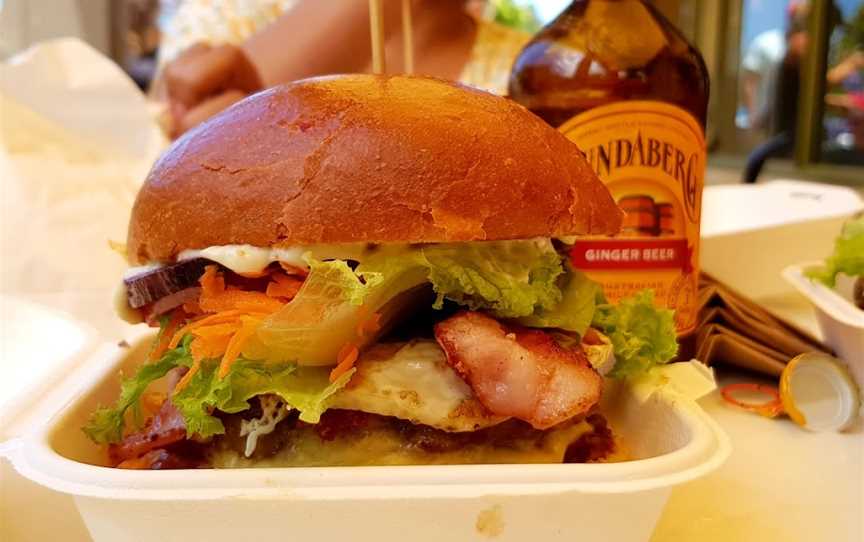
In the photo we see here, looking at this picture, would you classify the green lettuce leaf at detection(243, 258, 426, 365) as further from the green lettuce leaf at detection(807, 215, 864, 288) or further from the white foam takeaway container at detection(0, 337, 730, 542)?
the green lettuce leaf at detection(807, 215, 864, 288)

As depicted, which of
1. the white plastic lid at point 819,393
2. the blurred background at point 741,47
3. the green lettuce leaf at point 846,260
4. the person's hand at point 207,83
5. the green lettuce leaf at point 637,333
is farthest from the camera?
the blurred background at point 741,47

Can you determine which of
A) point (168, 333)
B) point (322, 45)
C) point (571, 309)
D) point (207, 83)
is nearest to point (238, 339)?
point (168, 333)

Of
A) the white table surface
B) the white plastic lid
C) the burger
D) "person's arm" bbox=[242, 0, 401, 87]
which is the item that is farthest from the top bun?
"person's arm" bbox=[242, 0, 401, 87]

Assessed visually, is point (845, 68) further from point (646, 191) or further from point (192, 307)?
point (192, 307)

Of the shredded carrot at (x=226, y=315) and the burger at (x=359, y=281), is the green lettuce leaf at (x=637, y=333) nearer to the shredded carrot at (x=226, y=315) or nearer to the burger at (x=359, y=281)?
the burger at (x=359, y=281)

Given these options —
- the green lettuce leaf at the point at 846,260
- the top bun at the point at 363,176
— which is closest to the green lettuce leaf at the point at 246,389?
the top bun at the point at 363,176

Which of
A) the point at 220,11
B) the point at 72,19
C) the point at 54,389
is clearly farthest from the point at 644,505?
the point at 72,19

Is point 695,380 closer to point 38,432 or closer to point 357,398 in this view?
point 357,398
